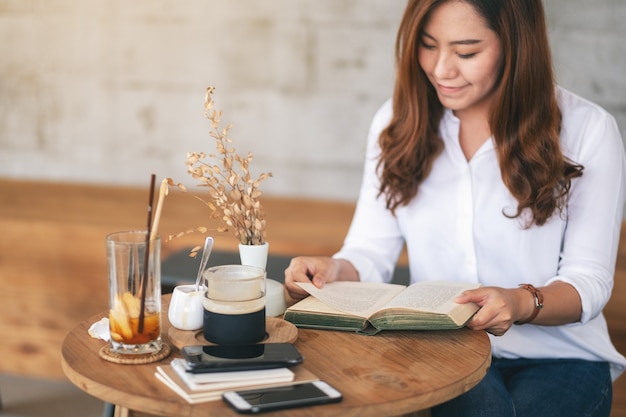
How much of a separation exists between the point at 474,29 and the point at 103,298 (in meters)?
1.85

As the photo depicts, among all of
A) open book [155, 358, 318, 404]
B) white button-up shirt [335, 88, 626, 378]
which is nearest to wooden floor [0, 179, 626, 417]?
white button-up shirt [335, 88, 626, 378]

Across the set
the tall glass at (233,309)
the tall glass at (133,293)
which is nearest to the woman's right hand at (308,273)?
the tall glass at (233,309)

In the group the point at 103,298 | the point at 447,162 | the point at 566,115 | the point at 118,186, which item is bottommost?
the point at 103,298

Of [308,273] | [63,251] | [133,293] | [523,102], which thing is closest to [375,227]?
[308,273]

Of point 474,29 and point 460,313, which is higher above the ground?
point 474,29

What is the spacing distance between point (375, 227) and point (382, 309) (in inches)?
22.9

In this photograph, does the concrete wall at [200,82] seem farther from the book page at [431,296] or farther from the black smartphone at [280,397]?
the black smartphone at [280,397]

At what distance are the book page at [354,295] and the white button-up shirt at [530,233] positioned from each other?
0.82ft

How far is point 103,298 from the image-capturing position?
3.11m

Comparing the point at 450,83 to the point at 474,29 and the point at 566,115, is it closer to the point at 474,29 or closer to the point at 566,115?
the point at 474,29

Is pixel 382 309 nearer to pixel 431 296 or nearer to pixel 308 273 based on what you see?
pixel 431 296

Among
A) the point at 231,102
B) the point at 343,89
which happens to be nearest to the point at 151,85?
the point at 231,102

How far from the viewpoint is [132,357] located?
1.38 m

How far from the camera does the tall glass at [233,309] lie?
142 cm
